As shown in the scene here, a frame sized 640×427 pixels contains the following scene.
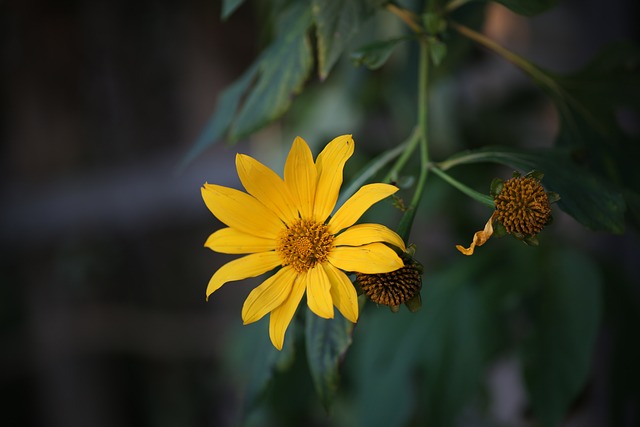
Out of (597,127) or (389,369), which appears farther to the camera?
(389,369)

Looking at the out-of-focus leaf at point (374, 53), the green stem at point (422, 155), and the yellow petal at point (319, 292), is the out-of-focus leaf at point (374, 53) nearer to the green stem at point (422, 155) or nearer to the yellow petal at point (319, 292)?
the green stem at point (422, 155)

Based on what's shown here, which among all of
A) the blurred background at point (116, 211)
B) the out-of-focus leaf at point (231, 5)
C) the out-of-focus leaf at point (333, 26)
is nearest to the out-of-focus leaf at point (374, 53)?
the out-of-focus leaf at point (333, 26)

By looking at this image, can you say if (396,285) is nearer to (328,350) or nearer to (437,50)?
(328,350)

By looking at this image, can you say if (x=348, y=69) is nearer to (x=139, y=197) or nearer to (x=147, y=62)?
(x=139, y=197)

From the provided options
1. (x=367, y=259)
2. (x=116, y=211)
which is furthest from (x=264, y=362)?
(x=116, y=211)

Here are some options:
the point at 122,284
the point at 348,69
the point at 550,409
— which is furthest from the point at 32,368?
the point at 550,409

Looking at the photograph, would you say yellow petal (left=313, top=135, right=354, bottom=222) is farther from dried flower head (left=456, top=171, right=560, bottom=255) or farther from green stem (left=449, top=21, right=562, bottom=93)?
→ green stem (left=449, top=21, right=562, bottom=93)

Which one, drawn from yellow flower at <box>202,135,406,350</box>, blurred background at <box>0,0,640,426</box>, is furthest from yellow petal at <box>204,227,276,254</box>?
blurred background at <box>0,0,640,426</box>
